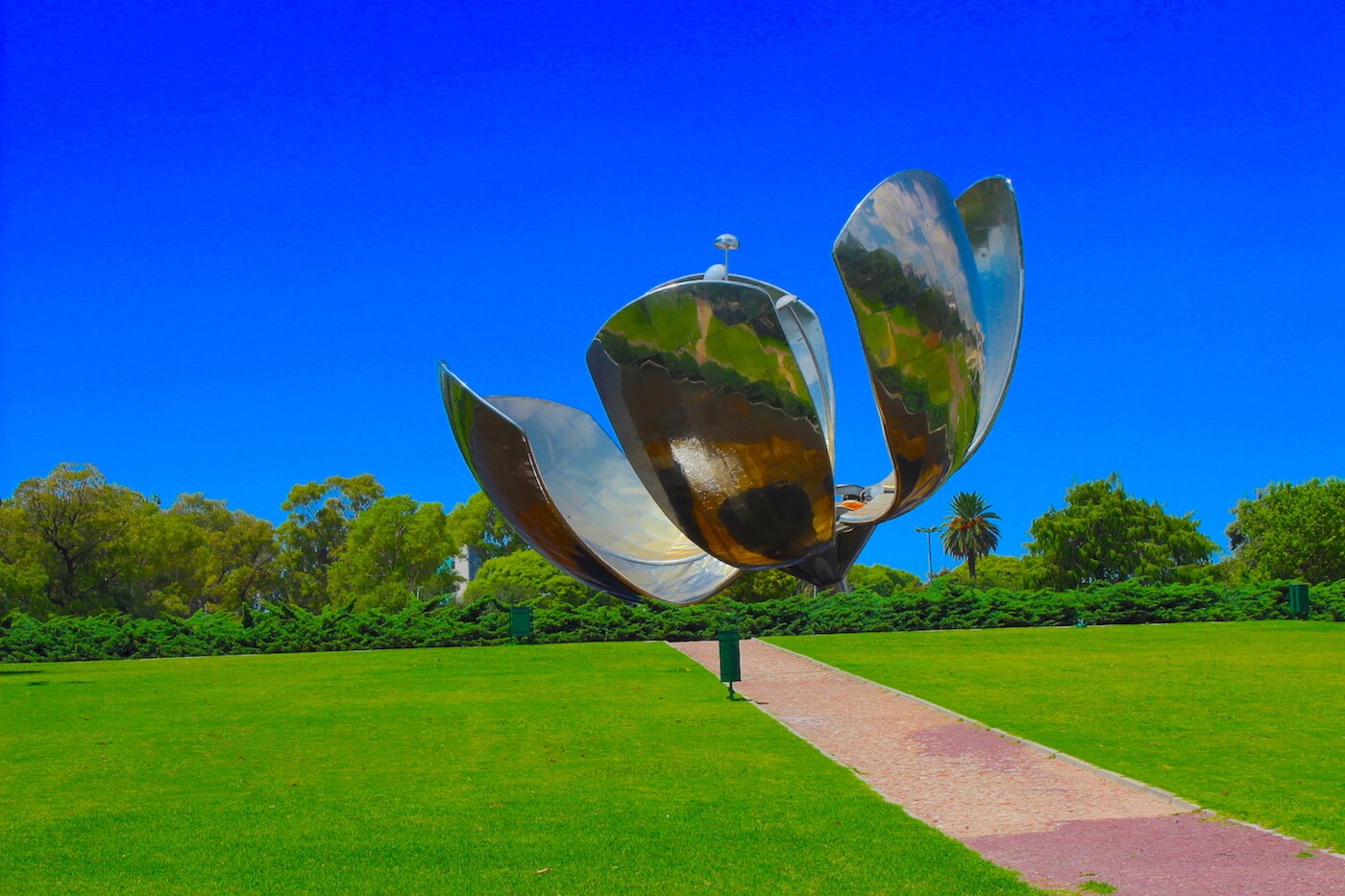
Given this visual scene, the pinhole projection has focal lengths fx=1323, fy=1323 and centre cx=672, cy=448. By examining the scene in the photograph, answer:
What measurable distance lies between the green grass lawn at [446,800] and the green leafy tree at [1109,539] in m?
29.5

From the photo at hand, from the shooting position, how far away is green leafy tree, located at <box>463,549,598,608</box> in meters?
40.2

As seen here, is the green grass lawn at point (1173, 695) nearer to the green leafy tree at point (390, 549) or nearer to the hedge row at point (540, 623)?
the hedge row at point (540, 623)

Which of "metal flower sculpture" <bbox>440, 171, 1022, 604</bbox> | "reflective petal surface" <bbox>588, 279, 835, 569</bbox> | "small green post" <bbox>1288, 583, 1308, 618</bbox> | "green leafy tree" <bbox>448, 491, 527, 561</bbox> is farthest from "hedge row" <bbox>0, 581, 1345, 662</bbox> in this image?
"green leafy tree" <bbox>448, 491, 527, 561</bbox>

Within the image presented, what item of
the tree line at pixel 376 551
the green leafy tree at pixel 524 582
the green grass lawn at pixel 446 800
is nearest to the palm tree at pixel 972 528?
the tree line at pixel 376 551

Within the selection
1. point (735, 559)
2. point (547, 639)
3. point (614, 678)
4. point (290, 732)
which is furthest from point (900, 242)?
point (547, 639)

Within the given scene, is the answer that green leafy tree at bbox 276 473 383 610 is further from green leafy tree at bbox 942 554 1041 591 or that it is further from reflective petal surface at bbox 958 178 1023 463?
reflective petal surface at bbox 958 178 1023 463

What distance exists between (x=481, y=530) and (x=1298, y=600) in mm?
37028

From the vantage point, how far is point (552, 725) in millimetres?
13047

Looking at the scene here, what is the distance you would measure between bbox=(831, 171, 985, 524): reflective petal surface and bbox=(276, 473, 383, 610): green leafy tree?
40836 millimetres

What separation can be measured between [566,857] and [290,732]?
6.45 meters

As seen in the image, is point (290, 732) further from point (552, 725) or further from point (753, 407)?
point (753, 407)

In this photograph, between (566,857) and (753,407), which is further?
(753,407)

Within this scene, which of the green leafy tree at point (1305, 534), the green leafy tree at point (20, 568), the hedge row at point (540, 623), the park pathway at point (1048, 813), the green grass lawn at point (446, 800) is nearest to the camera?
the park pathway at point (1048, 813)

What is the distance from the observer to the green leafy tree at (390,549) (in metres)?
43.7
